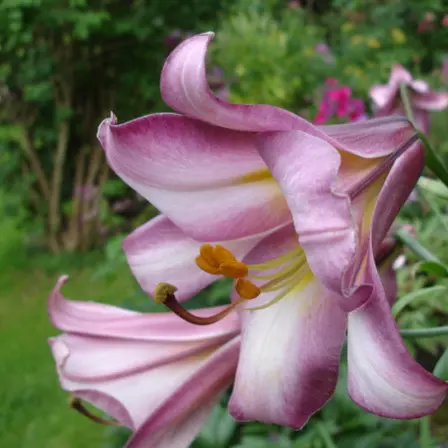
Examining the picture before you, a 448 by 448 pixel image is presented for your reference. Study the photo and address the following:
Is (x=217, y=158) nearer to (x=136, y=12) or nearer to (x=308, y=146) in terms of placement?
(x=308, y=146)

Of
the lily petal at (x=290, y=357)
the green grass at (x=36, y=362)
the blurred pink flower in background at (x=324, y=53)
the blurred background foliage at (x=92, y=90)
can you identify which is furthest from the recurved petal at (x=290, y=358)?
the blurred pink flower in background at (x=324, y=53)

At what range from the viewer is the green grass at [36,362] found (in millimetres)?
1762

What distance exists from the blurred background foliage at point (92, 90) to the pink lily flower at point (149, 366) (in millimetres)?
1646

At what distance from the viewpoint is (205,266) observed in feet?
1.09

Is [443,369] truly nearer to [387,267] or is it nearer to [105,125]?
[387,267]

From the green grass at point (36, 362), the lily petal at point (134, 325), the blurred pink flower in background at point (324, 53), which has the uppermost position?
the lily petal at point (134, 325)

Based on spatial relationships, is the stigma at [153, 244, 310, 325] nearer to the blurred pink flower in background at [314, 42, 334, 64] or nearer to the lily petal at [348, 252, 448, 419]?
the lily petal at [348, 252, 448, 419]

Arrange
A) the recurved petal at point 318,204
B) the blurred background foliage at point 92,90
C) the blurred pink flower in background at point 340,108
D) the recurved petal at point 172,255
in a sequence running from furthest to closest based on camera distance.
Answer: the blurred background foliage at point 92,90 → the blurred pink flower in background at point 340,108 → the recurved petal at point 172,255 → the recurved petal at point 318,204

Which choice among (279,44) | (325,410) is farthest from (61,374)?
(279,44)

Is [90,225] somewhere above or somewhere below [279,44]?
below

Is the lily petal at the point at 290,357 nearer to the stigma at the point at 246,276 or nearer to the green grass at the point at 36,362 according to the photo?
the stigma at the point at 246,276

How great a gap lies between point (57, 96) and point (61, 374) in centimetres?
311

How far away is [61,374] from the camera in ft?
1.22

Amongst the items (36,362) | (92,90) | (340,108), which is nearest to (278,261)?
(340,108)
